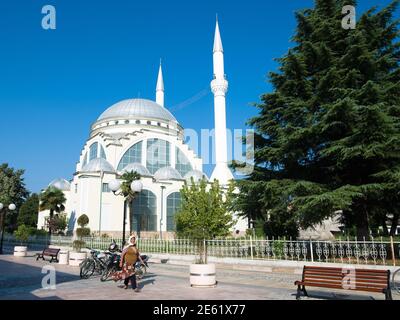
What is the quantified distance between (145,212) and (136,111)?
53.5 feet

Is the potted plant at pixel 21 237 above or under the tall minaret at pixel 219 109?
under

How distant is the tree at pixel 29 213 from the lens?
47.7 m

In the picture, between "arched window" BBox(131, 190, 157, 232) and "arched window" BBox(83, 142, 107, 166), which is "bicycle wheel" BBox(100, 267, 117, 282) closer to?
"arched window" BBox(131, 190, 157, 232)

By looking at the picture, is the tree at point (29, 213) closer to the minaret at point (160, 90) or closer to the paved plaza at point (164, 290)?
the minaret at point (160, 90)

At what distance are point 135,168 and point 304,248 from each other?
31550 mm

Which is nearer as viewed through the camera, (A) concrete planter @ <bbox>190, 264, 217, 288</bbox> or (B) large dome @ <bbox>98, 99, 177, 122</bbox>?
(A) concrete planter @ <bbox>190, 264, 217, 288</bbox>

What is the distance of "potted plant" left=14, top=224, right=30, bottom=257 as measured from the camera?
1966 centimetres

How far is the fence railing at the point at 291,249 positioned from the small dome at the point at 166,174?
23.3 m

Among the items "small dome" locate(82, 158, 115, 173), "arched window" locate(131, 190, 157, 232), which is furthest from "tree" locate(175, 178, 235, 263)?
"small dome" locate(82, 158, 115, 173)

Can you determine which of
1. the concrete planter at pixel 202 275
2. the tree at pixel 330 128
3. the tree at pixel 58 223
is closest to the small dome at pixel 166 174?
the tree at pixel 58 223

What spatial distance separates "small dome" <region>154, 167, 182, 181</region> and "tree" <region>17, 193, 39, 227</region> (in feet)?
64.0

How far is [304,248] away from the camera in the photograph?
11.4 m

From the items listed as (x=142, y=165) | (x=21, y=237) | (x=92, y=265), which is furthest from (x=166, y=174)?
(x=92, y=265)
